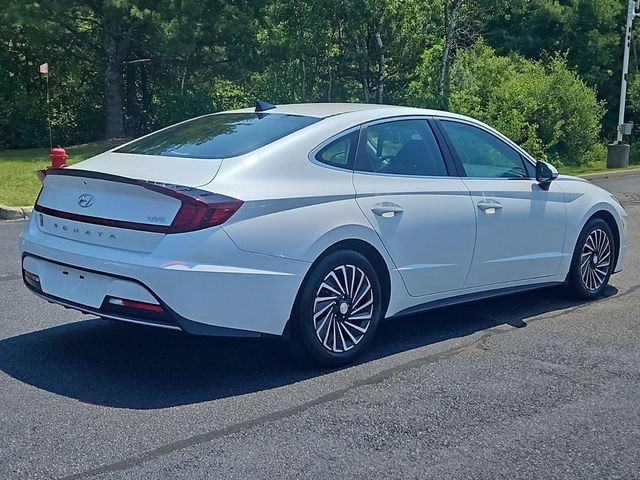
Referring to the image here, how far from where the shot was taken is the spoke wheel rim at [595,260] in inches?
282

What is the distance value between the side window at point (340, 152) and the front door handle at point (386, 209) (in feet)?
1.05

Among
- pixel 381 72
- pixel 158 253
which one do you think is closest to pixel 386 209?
pixel 158 253

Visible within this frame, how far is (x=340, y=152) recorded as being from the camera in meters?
5.46

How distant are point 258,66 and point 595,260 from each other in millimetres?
17282

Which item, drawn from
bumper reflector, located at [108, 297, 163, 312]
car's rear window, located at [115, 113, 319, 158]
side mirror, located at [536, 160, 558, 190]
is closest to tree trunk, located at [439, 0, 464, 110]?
side mirror, located at [536, 160, 558, 190]

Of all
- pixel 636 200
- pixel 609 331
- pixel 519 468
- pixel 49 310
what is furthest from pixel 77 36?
pixel 519 468

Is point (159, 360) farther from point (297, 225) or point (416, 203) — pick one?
point (416, 203)

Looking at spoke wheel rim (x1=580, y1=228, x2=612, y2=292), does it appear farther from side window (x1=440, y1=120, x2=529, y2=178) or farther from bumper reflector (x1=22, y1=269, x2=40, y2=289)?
bumper reflector (x1=22, y1=269, x2=40, y2=289)

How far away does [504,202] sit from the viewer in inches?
247

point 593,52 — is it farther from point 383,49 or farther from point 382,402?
point 382,402

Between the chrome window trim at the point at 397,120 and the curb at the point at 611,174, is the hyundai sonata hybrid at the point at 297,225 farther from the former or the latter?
the curb at the point at 611,174

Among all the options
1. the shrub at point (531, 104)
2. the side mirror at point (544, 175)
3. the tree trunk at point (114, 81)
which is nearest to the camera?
the side mirror at point (544, 175)

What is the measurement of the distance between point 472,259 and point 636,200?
37.7ft

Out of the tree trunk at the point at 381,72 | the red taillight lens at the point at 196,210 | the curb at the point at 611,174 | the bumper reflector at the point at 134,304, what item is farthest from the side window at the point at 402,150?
the tree trunk at the point at 381,72
